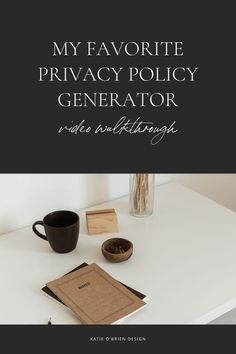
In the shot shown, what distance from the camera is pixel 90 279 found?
1.15 meters

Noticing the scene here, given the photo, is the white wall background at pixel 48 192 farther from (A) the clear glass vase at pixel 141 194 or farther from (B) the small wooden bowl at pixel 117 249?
(B) the small wooden bowl at pixel 117 249

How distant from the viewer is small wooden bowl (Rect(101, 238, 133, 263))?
1216mm

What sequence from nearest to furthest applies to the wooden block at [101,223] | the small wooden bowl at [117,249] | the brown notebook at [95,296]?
the brown notebook at [95,296] < the small wooden bowl at [117,249] < the wooden block at [101,223]

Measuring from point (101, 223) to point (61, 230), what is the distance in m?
0.15

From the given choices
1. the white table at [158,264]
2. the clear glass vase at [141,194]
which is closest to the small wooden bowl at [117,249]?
the white table at [158,264]

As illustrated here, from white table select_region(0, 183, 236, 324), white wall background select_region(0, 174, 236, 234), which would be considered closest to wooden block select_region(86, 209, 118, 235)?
white table select_region(0, 183, 236, 324)

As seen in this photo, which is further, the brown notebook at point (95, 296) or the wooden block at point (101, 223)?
the wooden block at point (101, 223)

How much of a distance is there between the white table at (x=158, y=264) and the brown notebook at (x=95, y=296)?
22mm

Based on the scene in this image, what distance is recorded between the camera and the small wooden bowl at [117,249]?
47.9 inches

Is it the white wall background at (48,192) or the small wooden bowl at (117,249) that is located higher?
A: the white wall background at (48,192)

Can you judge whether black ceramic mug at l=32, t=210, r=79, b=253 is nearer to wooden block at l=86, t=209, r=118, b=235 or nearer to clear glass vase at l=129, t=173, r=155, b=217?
wooden block at l=86, t=209, r=118, b=235

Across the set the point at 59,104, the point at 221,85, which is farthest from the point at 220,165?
the point at 59,104

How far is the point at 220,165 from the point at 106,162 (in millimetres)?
365

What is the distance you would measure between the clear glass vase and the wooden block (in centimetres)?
10
